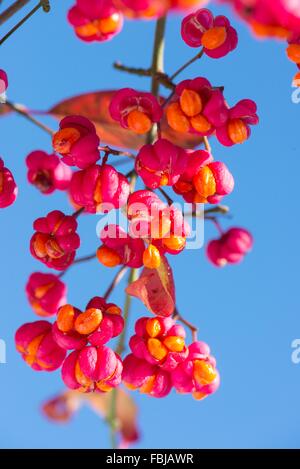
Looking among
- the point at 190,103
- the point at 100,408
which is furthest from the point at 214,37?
the point at 100,408

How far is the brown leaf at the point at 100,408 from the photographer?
167 centimetres

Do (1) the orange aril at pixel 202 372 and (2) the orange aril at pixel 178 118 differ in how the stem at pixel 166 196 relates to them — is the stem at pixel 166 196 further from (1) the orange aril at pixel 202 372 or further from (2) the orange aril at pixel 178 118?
(1) the orange aril at pixel 202 372

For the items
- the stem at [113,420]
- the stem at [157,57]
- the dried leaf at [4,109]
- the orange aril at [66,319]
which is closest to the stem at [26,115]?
the dried leaf at [4,109]

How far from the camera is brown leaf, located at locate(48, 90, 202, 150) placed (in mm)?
1166

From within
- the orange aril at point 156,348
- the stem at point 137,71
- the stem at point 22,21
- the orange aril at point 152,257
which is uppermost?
the stem at point 137,71

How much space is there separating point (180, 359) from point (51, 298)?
0.88ft

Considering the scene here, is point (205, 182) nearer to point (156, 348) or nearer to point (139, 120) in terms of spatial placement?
point (139, 120)

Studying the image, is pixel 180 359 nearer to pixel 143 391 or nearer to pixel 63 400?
pixel 143 391

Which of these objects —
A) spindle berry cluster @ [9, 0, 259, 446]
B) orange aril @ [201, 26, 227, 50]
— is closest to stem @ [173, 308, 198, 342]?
spindle berry cluster @ [9, 0, 259, 446]

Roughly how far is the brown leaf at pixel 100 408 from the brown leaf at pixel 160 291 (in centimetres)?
55

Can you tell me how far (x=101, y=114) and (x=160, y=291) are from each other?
390 mm

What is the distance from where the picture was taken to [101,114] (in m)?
1.17

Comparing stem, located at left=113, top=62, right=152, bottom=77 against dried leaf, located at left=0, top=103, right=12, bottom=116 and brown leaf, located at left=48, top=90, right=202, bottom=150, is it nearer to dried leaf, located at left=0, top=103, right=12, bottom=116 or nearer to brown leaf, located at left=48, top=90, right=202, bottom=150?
brown leaf, located at left=48, top=90, right=202, bottom=150
